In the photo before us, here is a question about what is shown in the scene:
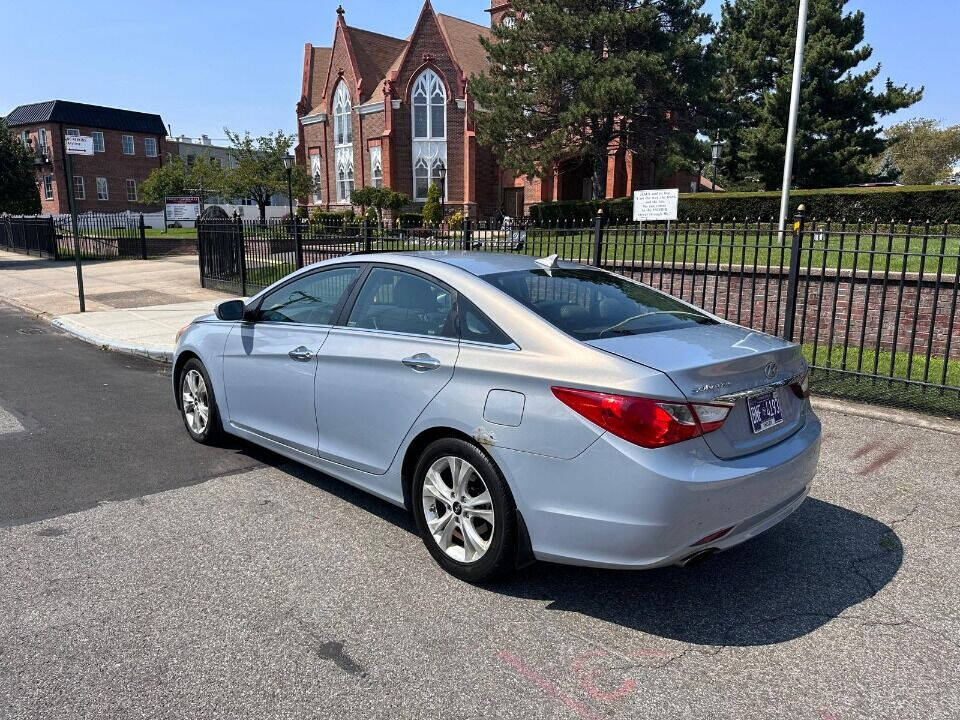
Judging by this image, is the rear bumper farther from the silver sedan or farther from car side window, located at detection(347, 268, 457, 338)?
car side window, located at detection(347, 268, 457, 338)

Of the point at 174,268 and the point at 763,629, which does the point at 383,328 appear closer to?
the point at 763,629

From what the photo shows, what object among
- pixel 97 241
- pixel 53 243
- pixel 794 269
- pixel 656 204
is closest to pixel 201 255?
pixel 656 204

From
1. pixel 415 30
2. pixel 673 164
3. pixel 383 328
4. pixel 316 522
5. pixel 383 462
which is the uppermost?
pixel 415 30

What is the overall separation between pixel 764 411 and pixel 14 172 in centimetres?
3354

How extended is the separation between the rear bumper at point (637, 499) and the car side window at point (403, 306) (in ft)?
2.93

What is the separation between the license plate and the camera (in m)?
3.12

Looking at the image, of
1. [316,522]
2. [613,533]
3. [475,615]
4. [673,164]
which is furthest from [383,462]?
[673,164]

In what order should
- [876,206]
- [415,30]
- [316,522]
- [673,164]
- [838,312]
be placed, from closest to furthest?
[316,522] → [838,312] → [876,206] → [673,164] → [415,30]

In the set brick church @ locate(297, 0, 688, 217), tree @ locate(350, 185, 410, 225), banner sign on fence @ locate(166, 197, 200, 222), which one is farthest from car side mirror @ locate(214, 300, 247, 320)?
banner sign on fence @ locate(166, 197, 200, 222)

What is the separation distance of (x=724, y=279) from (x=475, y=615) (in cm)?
824

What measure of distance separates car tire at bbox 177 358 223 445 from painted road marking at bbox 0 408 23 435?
1475 mm

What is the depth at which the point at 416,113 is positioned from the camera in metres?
43.2

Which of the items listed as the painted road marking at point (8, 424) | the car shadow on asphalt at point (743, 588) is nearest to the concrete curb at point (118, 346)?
the painted road marking at point (8, 424)

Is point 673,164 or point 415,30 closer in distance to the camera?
point 673,164
